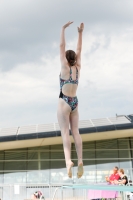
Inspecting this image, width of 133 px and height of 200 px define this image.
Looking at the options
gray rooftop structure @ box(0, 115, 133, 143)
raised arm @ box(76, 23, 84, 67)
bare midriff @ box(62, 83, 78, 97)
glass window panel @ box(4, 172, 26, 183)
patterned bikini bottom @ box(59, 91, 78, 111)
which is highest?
gray rooftop structure @ box(0, 115, 133, 143)

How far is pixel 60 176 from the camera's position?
20.9 m

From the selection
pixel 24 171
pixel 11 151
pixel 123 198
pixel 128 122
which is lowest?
pixel 123 198

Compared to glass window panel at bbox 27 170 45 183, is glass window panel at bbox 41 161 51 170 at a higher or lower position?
higher

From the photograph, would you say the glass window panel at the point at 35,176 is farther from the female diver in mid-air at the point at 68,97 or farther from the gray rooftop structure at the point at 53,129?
the female diver in mid-air at the point at 68,97

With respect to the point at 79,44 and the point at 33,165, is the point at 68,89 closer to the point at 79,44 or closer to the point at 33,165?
the point at 79,44

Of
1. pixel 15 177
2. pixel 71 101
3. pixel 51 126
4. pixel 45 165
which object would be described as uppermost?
pixel 51 126

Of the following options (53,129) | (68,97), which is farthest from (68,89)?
(53,129)

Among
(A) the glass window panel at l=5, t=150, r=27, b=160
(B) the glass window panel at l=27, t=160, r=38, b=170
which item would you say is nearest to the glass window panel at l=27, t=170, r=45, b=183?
(B) the glass window panel at l=27, t=160, r=38, b=170

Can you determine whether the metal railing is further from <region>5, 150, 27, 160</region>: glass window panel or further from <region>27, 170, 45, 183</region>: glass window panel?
<region>27, 170, 45, 183</region>: glass window panel

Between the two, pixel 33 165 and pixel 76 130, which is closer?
pixel 76 130

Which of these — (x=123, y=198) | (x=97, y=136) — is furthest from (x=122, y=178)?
(x=97, y=136)

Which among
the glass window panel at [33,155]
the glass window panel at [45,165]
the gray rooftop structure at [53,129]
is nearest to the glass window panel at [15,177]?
the glass window panel at [33,155]

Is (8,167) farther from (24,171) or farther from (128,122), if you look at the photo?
Answer: (128,122)

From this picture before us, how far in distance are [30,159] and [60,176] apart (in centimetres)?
237
